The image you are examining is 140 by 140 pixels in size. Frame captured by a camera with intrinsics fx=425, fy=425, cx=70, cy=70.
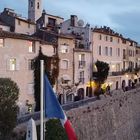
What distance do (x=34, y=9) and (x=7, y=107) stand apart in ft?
184

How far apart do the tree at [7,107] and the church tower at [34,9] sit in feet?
180

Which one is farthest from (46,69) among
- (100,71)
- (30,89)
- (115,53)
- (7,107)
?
(115,53)

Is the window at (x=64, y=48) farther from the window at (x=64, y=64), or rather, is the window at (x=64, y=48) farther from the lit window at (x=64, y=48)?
the window at (x=64, y=64)

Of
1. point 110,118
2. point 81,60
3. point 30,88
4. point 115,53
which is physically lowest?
point 110,118

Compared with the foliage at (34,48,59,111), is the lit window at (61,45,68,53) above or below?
above

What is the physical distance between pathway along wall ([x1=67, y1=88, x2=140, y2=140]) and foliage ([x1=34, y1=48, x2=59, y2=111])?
7.59 metres

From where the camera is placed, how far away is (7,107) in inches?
874

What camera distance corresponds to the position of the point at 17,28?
2186 inches

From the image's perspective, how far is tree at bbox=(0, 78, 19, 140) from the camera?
21906mm

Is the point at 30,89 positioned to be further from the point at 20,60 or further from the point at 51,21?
the point at 51,21

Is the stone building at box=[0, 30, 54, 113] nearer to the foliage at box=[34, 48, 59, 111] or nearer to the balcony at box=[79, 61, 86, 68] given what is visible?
the foliage at box=[34, 48, 59, 111]

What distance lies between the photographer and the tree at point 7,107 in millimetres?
21906

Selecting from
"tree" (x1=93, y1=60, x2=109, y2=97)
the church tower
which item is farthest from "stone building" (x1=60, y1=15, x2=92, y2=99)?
the church tower

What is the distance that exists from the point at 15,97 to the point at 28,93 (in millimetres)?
24099
